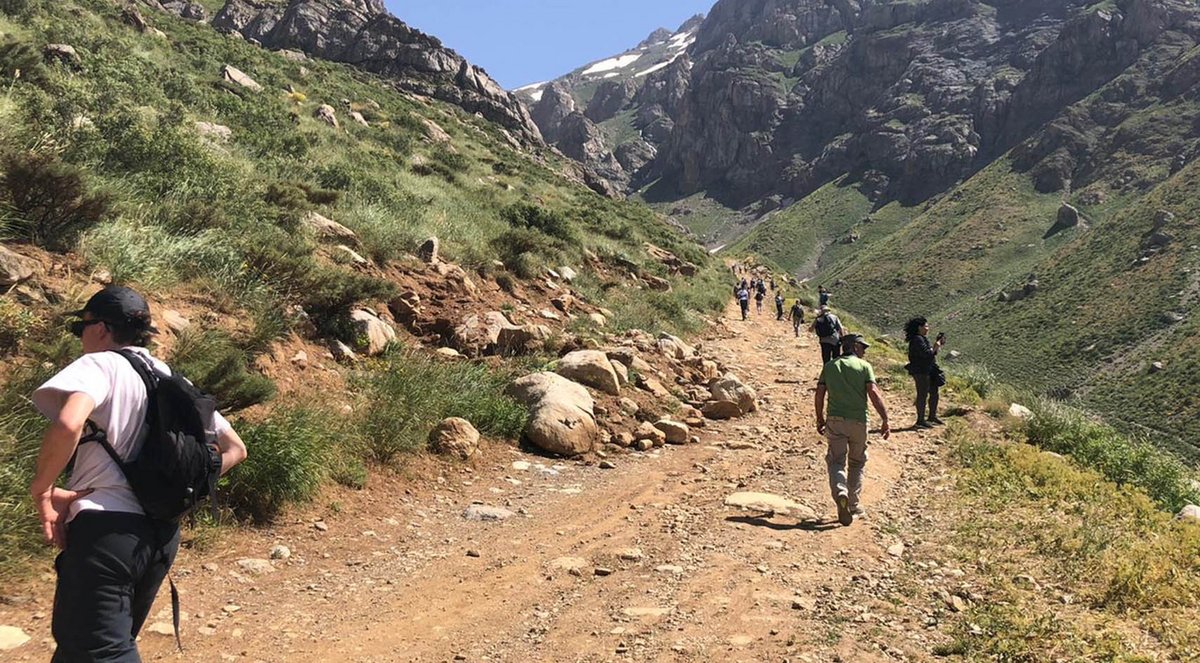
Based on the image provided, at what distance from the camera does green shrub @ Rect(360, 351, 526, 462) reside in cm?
691

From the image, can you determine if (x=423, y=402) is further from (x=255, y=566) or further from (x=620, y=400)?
(x=620, y=400)

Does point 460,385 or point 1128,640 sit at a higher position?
point 460,385

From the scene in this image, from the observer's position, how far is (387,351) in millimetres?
8641

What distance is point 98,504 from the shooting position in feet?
8.52

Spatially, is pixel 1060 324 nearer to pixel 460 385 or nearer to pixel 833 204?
pixel 460 385

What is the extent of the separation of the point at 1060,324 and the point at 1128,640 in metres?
76.3

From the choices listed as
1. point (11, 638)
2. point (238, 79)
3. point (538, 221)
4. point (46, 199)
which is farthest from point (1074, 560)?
point (238, 79)

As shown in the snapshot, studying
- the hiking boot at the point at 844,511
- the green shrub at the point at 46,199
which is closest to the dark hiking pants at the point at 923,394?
the hiking boot at the point at 844,511

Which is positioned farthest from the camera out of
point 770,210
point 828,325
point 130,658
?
point 770,210

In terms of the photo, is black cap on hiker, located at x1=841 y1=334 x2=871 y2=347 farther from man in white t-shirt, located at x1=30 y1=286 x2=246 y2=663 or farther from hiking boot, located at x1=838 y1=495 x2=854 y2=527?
man in white t-shirt, located at x1=30 y1=286 x2=246 y2=663

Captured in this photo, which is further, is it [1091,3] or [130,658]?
[1091,3]

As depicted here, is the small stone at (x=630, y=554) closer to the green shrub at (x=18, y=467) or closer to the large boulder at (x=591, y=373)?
the green shrub at (x=18, y=467)

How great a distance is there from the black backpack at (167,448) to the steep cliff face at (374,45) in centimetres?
6361

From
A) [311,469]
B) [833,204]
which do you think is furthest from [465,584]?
[833,204]
